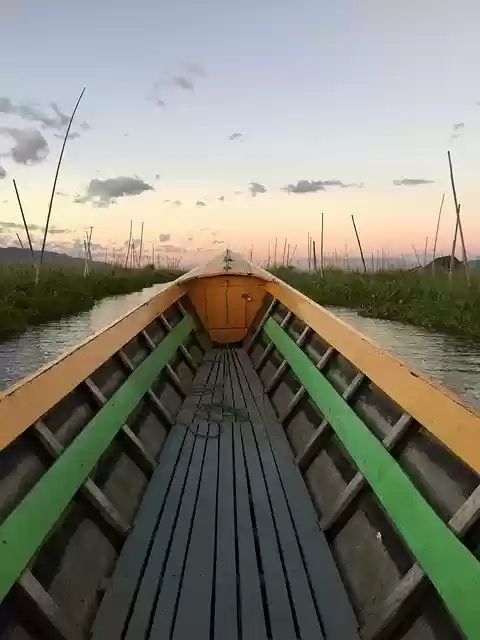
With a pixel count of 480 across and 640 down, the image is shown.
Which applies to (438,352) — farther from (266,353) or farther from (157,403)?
(157,403)

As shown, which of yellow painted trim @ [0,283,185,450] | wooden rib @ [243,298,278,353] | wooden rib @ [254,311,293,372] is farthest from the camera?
wooden rib @ [243,298,278,353]

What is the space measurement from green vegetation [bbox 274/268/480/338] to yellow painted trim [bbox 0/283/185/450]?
35.4 feet

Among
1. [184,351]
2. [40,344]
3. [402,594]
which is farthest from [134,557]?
[40,344]

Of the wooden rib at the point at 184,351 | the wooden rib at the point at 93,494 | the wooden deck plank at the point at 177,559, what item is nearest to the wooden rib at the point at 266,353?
the wooden rib at the point at 184,351

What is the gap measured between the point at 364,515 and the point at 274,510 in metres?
0.66

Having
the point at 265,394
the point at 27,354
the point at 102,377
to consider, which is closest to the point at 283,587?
the point at 102,377

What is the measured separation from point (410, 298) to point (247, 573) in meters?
15.7

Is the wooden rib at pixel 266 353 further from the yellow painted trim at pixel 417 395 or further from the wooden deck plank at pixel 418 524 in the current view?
the wooden deck plank at pixel 418 524

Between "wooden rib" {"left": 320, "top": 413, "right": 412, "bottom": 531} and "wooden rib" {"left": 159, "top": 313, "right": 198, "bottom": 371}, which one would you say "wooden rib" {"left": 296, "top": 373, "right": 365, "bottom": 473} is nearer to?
"wooden rib" {"left": 320, "top": 413, "right": 412, "bottom": 531}

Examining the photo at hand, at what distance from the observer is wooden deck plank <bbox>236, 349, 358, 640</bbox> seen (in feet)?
7.20

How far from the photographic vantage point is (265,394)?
5598 mm

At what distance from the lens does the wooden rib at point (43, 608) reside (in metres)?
1.82

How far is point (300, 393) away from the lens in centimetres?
452

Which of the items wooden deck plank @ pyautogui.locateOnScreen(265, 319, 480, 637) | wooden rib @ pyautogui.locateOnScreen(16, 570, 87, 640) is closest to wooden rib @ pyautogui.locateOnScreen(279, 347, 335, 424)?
wooden deck plank @ pyautogui.locateOnScreen(265, 319, 480, 637)
